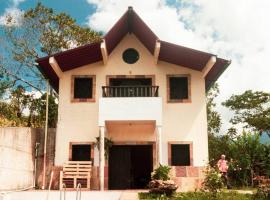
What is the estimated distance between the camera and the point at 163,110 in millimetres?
17844

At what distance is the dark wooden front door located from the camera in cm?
1797

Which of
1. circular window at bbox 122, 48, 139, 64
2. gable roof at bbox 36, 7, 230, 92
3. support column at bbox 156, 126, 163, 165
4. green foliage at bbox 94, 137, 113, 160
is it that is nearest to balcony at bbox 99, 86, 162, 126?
support column at bbox 156, 126, 163, 165

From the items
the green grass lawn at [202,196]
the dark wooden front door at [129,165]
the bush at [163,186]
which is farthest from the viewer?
the dark wooden front door at [129,165]

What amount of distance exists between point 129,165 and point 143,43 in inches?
225

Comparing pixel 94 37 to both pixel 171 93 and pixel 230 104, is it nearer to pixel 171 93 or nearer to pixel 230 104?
pixel 171 93

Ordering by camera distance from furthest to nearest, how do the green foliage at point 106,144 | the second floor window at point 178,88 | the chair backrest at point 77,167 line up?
the second floor window at point 178,88
the green foliage at point 106,144
the chair backrest at point 77,167

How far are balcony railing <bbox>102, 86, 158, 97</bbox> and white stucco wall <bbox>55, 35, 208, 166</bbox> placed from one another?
2.13ft

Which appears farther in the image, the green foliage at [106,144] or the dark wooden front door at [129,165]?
the dark wooden front door at [129,165]

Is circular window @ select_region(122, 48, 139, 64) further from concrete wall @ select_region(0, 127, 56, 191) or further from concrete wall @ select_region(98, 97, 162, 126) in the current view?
concrete wall @ select_region(0, 127, 56, 191)

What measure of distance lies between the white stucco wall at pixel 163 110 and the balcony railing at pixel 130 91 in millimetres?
648

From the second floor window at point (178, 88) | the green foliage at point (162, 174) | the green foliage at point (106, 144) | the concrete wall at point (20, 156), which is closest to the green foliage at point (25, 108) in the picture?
the concrete wall at point (20, 156)

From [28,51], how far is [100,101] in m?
11.6

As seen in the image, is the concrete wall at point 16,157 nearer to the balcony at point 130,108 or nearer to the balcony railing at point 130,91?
the balcony at point 130,108

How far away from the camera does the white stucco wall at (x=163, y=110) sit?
57.5 ft
